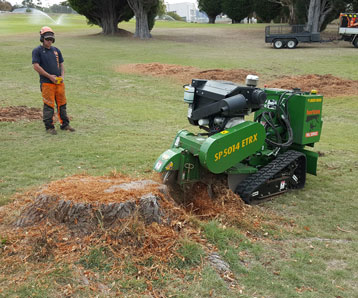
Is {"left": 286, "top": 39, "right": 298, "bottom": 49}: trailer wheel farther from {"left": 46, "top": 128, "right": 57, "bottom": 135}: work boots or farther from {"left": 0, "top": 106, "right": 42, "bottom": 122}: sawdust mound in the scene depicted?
{"left": 46, "top": 128, "right": 57, "bottom": 135}: work boots

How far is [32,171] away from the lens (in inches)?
254

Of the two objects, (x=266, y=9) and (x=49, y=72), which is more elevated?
(x=266, y=9)

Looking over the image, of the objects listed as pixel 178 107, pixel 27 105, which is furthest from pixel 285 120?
pixel 27 105

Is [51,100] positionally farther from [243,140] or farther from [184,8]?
[184,8]

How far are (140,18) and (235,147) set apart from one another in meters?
32.0

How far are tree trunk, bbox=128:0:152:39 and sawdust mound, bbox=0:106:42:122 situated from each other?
2453 centimetres

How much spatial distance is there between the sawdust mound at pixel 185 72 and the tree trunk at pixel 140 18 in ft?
49.1

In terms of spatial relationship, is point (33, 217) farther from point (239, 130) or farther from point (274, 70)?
point (274, 70)

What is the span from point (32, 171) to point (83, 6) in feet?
102

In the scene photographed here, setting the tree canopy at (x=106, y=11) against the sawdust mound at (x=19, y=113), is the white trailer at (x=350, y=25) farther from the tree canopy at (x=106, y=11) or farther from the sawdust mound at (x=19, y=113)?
the sawdust mound at (x=19, y=113)

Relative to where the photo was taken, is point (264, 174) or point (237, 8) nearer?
point (264, 174)

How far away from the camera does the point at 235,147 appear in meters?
4.98

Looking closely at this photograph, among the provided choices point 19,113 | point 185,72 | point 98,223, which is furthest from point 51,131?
point 185,72

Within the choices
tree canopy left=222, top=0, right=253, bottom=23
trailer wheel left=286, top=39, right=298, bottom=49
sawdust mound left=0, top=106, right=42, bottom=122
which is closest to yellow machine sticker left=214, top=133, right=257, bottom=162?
sawdust mound left=0, top=106, right=42, bottom=122
